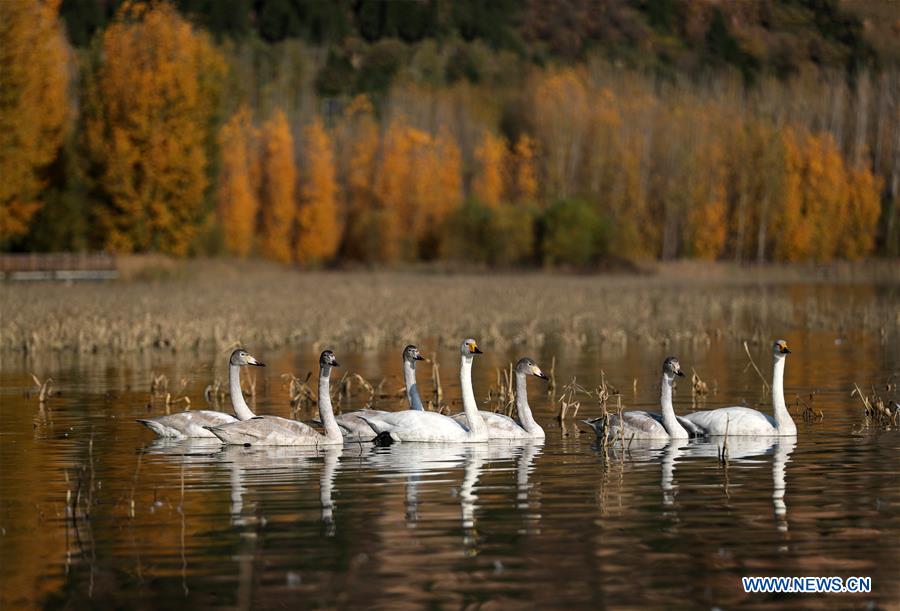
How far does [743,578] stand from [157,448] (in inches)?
338

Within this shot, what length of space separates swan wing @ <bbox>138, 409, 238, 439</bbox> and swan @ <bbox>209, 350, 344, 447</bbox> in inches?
19.6

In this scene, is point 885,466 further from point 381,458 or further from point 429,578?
point 429,578

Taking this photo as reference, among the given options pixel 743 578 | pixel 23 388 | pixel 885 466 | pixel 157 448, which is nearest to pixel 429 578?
pixel 743 578

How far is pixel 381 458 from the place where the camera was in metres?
16.2

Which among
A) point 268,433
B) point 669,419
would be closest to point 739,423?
point 669,419

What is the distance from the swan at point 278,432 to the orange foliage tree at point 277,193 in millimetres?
68102

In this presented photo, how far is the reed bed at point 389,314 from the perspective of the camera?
31.7 m

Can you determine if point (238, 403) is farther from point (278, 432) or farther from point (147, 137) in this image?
point (147, 137)

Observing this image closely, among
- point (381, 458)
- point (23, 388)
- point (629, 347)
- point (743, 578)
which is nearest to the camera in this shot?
point (743, 578)

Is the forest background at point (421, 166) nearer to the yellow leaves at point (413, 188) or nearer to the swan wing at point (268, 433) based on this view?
A: the yellow leaves at point (413, 188)

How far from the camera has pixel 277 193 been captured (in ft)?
287

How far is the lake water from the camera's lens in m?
9.83

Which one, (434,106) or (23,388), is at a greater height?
(434,106)

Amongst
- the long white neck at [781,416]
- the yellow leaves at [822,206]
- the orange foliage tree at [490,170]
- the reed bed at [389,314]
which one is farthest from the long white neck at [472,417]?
the yellow leaves at [822,206]
